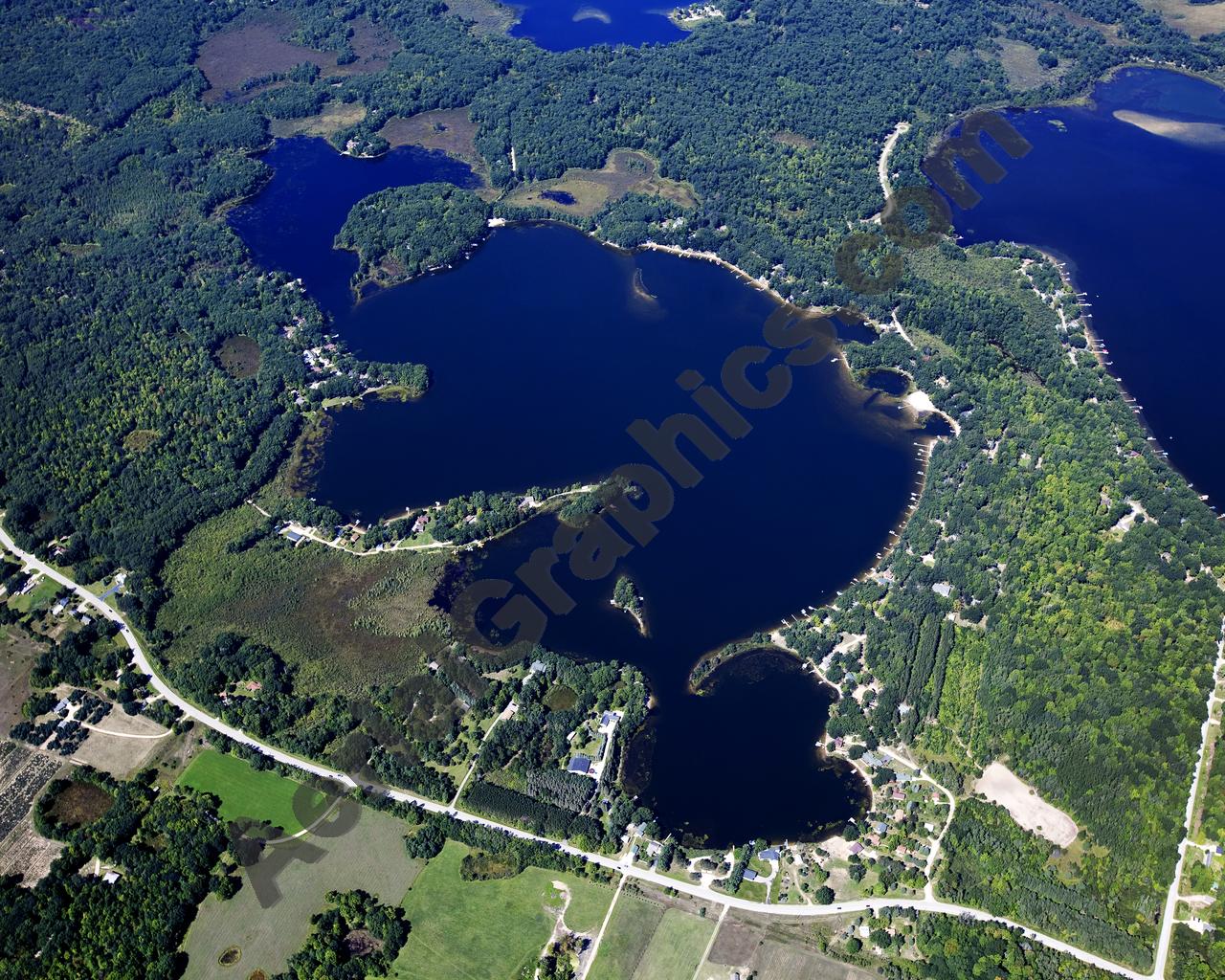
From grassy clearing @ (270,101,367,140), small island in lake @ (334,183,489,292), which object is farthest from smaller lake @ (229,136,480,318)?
small island in lake @ (334,183,489,292)

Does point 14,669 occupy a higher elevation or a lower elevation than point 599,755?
lower

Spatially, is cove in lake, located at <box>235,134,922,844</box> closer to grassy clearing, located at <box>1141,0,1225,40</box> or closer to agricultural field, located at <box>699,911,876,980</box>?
agricultural field, located at <box>699,911,876,980</box>

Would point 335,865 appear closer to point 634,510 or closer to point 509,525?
point 509,525

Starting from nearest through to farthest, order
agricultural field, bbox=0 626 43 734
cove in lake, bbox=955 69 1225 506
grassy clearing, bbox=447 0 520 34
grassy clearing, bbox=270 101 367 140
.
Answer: agricultural field, bbox=0 626 43 734 → cove in lake, bbox=955 69 1225 506 → grassy clearing, bbox=270 101 367 140 → grassy clearing, bbox=447 0 520 34

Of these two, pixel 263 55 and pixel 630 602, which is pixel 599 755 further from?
pixel 263 55

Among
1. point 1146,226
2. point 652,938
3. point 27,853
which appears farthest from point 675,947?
point 1146,226

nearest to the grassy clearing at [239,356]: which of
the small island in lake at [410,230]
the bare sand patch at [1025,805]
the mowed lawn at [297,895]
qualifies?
the small island in lake at [410,230]

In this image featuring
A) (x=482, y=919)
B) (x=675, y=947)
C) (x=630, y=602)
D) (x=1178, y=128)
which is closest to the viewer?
(x=675, y=947)
